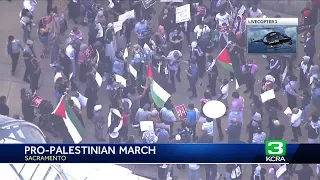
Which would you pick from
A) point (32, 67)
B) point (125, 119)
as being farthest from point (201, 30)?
point (32, 67)

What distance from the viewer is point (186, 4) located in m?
25.3

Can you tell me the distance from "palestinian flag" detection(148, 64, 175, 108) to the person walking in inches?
99.7

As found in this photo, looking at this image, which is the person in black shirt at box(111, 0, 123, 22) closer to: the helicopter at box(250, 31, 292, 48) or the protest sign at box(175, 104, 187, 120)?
the protest sign at box(175, 104, 187, 120)

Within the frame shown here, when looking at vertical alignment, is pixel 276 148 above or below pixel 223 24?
below

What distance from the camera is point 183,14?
82.7ft

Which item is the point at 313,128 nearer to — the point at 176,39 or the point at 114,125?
the point at 176,39

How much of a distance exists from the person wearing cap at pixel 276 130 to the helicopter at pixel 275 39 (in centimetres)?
158

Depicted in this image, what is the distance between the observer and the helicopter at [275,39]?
80.6ft

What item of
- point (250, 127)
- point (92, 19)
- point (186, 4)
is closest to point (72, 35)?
point (92, 19)

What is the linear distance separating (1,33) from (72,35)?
4.61ft

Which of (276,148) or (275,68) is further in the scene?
(275,68)

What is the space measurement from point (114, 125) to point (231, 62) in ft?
8.53

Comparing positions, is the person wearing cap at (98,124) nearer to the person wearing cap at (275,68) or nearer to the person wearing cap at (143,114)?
the person wearing cap at (143,114)

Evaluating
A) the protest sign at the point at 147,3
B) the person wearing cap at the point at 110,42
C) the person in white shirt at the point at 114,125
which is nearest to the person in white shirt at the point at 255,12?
the protest sign at the point at 147,3
